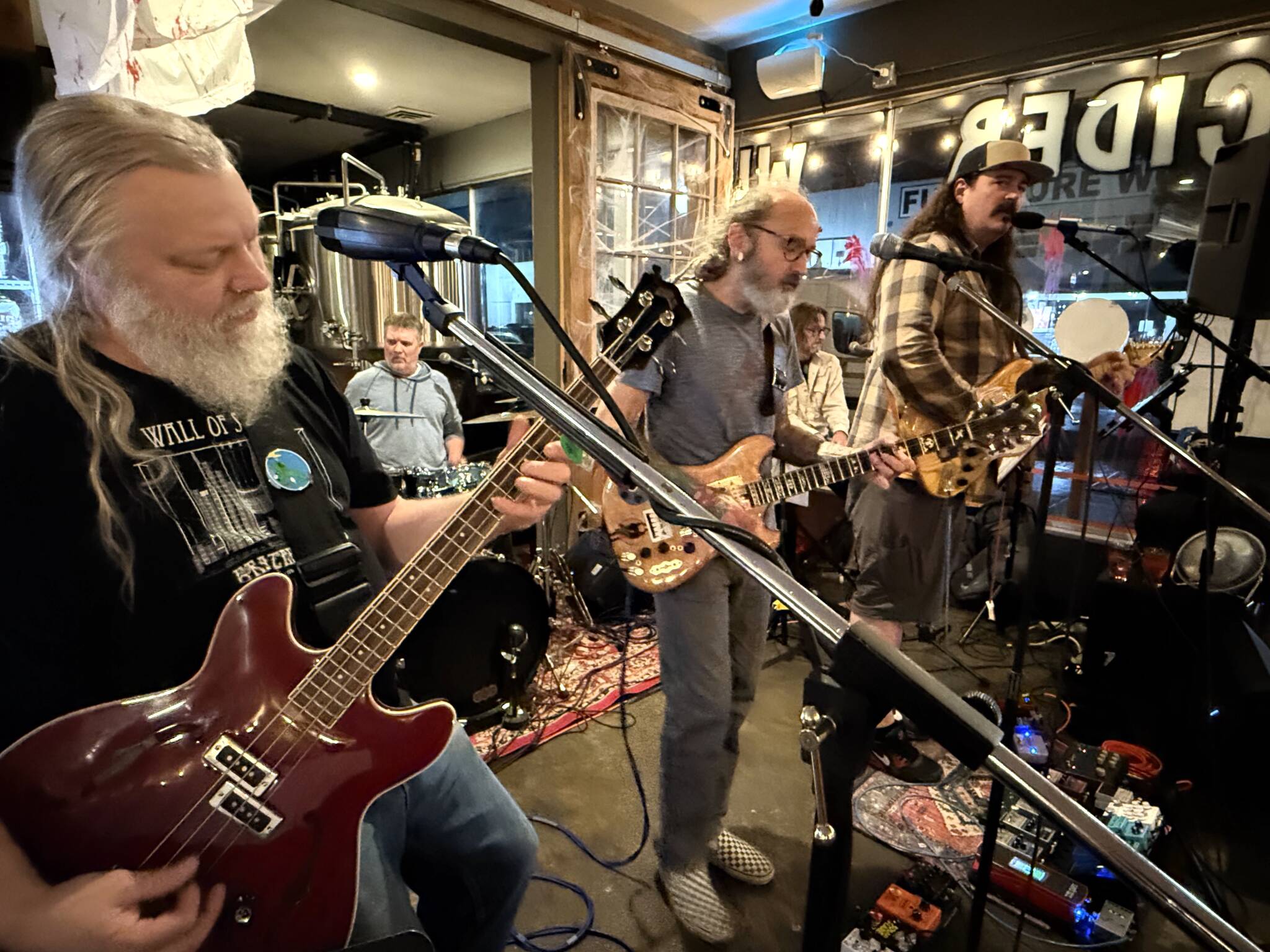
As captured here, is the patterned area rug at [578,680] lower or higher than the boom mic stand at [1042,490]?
lower

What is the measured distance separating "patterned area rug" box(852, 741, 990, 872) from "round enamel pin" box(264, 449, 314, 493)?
188 centimetres

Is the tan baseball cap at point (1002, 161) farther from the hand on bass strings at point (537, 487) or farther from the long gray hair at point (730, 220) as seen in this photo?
the hand on bass strings at point (537, 487)

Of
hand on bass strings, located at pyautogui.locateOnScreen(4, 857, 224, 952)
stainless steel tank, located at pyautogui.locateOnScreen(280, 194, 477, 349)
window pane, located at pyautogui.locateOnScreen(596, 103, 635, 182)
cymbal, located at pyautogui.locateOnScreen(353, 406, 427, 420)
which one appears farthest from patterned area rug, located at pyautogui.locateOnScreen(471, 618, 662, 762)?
window pane, located at pyautogui.locateOnScreen(596, 103, 635, 182)

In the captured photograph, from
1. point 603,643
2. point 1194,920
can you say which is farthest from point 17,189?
point 603,643

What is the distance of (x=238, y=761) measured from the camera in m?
1.02

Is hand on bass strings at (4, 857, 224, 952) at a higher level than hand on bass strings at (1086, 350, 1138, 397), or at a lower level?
lower

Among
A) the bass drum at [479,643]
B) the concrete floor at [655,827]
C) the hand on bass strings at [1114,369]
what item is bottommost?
the concrete floor at [655,827]

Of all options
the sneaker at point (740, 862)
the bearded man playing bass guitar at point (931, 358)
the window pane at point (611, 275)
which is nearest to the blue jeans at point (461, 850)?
the sneaker at point (740, 862)

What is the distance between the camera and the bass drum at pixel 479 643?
2.71 m

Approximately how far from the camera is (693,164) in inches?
188

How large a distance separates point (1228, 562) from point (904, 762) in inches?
58.8

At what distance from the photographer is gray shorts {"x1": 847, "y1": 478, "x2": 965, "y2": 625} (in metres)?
2.38

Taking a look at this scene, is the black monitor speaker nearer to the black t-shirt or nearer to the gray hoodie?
the black t-shirt

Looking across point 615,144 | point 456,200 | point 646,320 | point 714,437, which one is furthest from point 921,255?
point 456,200
